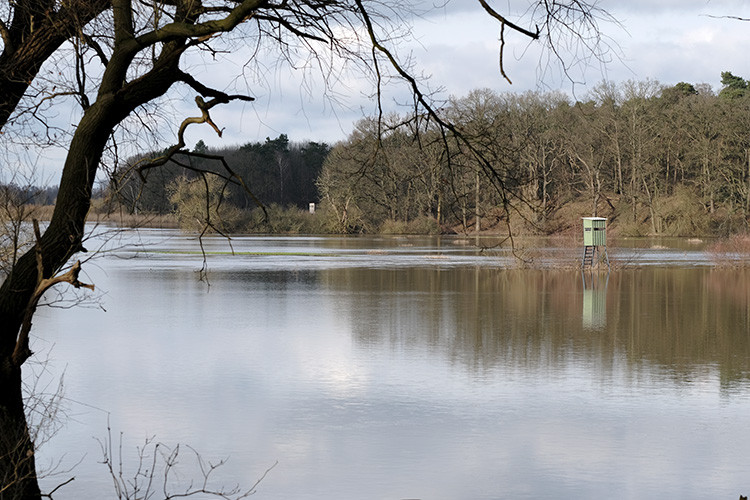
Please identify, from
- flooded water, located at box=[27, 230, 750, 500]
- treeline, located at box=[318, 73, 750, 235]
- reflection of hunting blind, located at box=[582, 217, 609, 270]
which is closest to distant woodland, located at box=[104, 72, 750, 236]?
treeline, located at box=[318, 73, 750, 235]

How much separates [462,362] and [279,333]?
4.33 m

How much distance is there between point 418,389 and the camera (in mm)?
12070

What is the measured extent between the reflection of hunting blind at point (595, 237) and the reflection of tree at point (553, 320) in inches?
58.7

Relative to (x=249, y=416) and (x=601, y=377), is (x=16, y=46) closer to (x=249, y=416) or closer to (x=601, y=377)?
(x=249, y=416)

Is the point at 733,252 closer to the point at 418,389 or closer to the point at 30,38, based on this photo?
the point at 418,389

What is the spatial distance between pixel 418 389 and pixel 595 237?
63.9 ft

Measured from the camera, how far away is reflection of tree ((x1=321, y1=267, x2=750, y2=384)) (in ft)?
47.6

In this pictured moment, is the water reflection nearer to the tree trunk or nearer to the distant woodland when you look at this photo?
the tree trunk

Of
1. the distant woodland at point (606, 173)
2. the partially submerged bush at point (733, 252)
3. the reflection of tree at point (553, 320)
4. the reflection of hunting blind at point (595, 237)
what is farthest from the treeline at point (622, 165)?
the reflection of tree at point (553, 320)

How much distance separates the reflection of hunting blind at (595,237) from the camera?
29606mm

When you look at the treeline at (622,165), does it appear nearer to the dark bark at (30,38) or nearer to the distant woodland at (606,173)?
the distant woodland at (606,173)

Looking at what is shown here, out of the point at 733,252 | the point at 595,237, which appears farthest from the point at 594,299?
the point at 733,252

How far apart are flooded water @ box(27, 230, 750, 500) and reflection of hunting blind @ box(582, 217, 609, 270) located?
486cm

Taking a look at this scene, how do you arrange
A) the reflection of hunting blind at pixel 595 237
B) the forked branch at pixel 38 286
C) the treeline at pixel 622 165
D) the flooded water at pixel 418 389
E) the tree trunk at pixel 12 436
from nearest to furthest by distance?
1. the forked branch at pixel 38 286
2. the tree trunk at pixel 12 436
3. the flooded water at pixel 418 389
4. the reflection of hunting blind at pixel 595 237
5. the treeline at pixel 622 165
